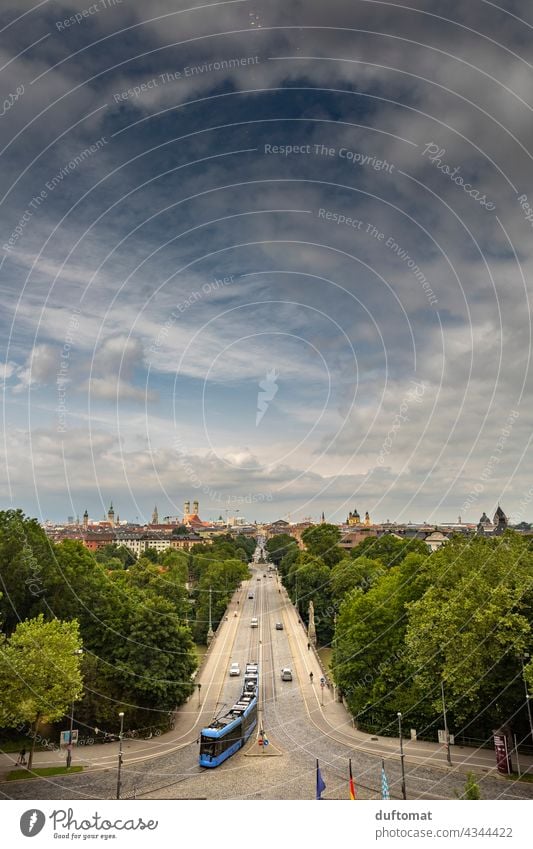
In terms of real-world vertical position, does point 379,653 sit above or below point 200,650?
above

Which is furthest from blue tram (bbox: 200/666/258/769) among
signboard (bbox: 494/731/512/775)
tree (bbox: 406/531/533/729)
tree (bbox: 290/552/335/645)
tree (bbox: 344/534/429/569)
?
tree (bbox: 344/534/429/569)

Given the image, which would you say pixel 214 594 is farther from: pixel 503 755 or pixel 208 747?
pixel 503 755

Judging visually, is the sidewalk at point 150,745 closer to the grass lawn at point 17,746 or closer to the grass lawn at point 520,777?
the grass lawn at point 17,746

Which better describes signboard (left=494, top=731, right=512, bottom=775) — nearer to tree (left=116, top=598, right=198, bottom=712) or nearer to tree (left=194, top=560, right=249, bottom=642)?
tree (left=116, top=598, right=198, bottom=712)
